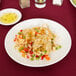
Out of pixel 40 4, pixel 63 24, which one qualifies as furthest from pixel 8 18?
pixel 63 24

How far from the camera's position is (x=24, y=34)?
3.52ft

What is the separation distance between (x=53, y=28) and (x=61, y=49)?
199mm

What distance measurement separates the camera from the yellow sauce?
1193 millimetres

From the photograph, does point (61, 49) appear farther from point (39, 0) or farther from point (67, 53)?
point (39, 0)

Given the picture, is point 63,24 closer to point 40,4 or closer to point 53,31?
point 53,31

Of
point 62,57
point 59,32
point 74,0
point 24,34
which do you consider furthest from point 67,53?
point 74,0

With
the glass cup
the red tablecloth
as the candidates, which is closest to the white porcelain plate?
the red tablecloth

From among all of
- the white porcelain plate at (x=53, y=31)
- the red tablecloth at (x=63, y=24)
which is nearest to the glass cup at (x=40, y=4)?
the red tablecloth at (x=63, y=24)

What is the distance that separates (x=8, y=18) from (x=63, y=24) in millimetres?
420

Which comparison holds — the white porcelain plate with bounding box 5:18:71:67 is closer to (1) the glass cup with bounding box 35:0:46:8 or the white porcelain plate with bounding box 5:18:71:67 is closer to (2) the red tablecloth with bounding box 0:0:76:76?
(2) the red tablecloth with bounding box 0:0:76:76

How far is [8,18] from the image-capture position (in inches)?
48.0

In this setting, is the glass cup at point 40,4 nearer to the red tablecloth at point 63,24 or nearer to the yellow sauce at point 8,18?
the red tablecloth at point 63,24

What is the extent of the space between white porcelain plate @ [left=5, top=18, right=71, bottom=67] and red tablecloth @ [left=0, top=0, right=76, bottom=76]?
5 cm

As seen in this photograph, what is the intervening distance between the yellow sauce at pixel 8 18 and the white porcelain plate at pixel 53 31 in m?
0.10
